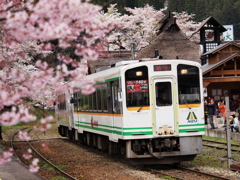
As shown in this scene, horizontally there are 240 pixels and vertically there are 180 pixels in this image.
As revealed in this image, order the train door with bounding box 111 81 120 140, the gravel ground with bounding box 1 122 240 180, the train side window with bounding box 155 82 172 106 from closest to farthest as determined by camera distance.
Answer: the gravel ground with bounding box 1 122 240 180, the train side window with bounding box 155 82 172 106, the train door with bounding box 111 81 120 140

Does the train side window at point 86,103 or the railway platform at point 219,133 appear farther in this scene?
the railway platform at point 219,133

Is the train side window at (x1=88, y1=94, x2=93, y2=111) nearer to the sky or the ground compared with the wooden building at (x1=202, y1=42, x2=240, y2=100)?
nearer to the ground

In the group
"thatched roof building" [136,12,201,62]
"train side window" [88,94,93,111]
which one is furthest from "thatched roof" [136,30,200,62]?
"train side window" [88,94,93,111]

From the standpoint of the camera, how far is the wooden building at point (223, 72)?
26594mm

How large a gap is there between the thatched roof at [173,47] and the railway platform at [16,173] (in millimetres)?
31273

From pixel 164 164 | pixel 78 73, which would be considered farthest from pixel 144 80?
pixel 78 73

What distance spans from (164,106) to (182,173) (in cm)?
171

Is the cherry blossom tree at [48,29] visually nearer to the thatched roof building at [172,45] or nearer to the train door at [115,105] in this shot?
the train door at [115,105]

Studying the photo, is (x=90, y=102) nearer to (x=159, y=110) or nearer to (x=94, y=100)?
(x=94, y=100)

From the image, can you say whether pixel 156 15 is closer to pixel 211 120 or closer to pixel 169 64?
pixel 211 120

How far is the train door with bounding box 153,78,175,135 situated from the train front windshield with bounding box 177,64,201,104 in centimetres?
27

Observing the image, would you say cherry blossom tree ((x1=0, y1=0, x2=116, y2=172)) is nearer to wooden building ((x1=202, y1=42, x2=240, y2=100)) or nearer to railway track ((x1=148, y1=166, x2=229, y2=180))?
railway track ((x1=148, y1=166, x2=229, y2=180))

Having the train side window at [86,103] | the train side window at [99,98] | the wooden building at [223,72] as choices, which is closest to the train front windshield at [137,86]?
the train side window at [99,98]

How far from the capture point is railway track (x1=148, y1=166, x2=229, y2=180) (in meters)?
10.9
